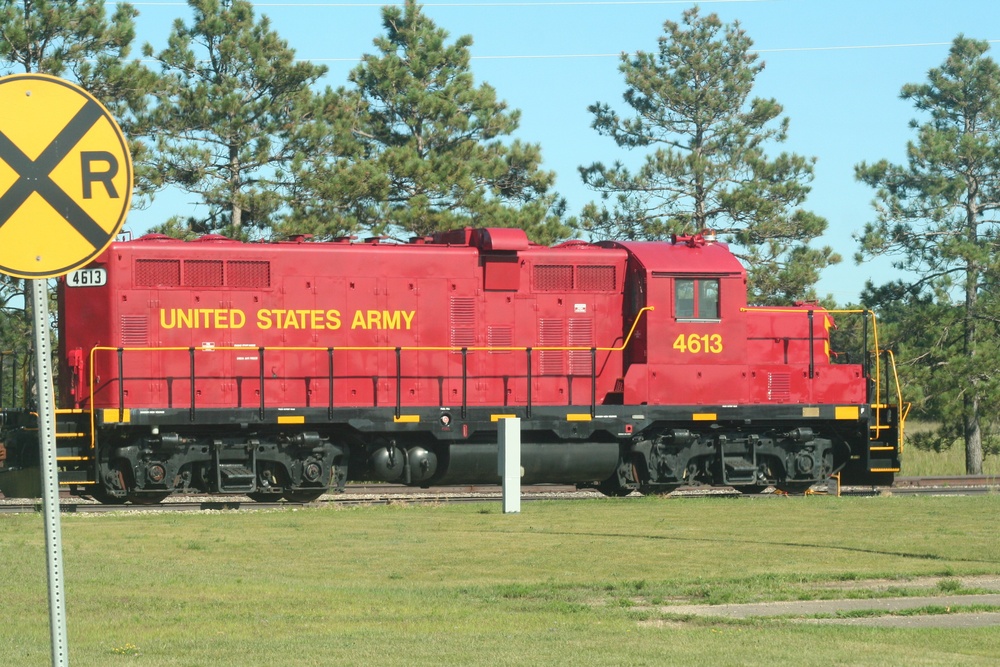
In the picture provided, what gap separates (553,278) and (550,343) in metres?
0.99

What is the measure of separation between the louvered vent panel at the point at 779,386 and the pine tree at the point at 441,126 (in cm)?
Result: 1257

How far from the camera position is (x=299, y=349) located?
60.8ft

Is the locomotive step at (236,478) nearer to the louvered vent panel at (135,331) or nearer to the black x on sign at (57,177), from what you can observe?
the louvered vent panel at (135,331)

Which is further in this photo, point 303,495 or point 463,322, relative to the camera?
point 463,322

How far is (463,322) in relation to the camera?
762 inches

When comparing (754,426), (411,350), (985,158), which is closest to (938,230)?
(985,158)

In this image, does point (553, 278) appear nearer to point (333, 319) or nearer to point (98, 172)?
point (333, 319)

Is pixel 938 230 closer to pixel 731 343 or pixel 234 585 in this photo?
pixel 731 343

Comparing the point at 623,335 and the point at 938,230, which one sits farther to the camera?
the point at 938,230

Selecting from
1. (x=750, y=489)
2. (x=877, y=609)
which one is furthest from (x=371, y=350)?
(x=877, y=609)

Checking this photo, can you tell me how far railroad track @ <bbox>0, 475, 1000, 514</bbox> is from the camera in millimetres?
18250

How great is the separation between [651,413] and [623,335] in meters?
1.36

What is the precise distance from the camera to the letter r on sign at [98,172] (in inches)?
201

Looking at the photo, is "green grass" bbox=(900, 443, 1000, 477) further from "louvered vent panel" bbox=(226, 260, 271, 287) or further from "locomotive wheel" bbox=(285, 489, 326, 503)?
"louvered vent panel" bbox=(226, 260, 271, 287)
